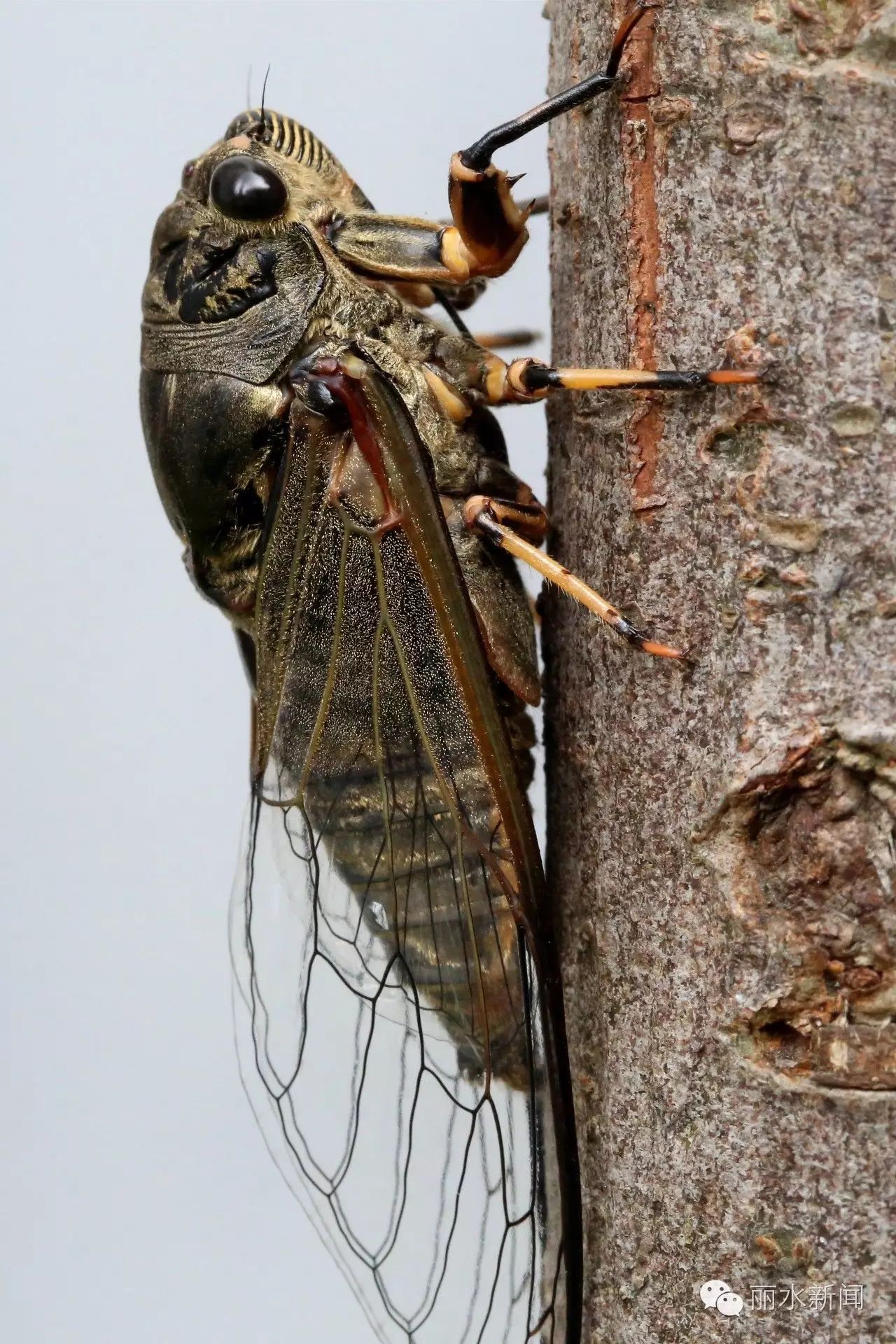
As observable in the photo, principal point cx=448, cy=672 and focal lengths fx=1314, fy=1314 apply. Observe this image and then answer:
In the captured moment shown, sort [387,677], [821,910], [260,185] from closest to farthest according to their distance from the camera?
1. [821,910]
2. [387,677]
3. [260,185]

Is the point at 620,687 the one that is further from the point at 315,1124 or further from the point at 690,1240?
the point at 315,1124

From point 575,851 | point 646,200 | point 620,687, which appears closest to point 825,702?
point 620,687

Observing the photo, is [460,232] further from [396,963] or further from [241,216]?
[396,963]

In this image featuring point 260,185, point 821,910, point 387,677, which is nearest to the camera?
point 821,910

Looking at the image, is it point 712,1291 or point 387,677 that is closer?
point 712,1291

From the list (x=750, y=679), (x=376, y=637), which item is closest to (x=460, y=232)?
(x=376, y=637)

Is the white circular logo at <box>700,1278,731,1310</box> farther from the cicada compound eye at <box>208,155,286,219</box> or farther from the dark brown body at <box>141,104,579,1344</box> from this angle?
the cicada compound eye at <box>208,155,286,219</box>

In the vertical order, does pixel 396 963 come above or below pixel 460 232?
below
